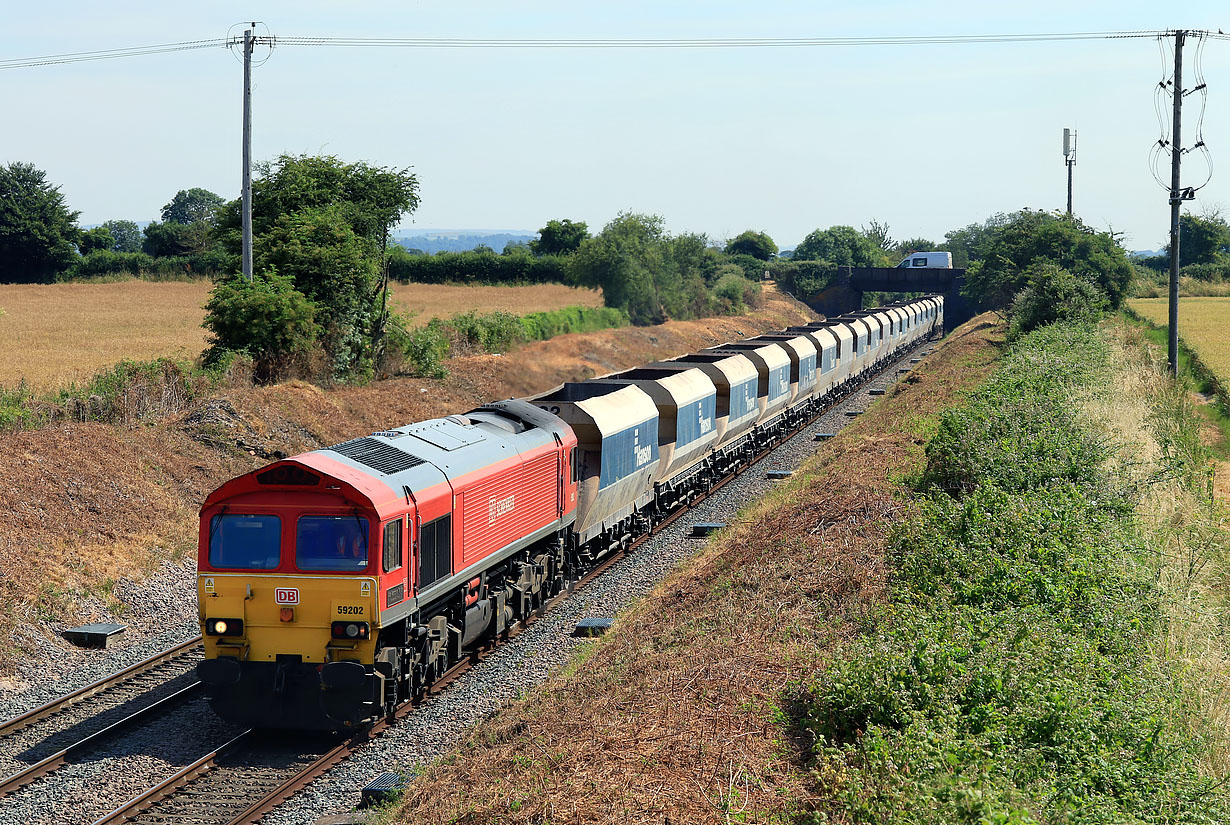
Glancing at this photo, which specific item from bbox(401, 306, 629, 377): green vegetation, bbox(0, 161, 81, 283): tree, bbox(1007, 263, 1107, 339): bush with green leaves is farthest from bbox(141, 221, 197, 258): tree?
bbox(1007, 263, 1107, 339): bush with green leaves

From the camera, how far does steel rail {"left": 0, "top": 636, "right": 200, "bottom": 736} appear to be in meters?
14.2

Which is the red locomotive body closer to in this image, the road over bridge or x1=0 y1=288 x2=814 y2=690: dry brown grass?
x1=0 y1=288 x2=814 y2=690: dry brown grass

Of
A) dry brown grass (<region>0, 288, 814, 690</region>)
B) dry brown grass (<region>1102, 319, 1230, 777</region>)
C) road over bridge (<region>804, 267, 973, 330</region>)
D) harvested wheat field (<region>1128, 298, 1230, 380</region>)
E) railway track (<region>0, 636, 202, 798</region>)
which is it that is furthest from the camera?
road over bridge (<region>804, 267, 973, 330</region>)

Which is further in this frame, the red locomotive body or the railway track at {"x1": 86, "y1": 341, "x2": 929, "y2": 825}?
the red locomotive body

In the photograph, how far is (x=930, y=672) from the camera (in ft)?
30.0

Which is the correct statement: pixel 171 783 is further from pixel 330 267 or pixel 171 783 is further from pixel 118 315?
pixel 118 315

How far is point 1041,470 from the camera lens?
1575cm

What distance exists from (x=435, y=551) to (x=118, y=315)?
46668 mm

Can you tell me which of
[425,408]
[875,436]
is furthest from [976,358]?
[425,408]

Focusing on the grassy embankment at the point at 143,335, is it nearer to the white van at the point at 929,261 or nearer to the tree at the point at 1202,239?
the white van at the point at 929,261

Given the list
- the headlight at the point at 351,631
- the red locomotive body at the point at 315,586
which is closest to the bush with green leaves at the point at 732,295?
the red locomotive body at the point at 315,586

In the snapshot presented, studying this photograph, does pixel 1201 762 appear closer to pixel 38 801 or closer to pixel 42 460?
pixel 38 801

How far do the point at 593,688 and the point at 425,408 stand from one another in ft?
81.6

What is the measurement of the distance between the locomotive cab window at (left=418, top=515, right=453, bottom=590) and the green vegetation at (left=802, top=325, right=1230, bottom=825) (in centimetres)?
600
